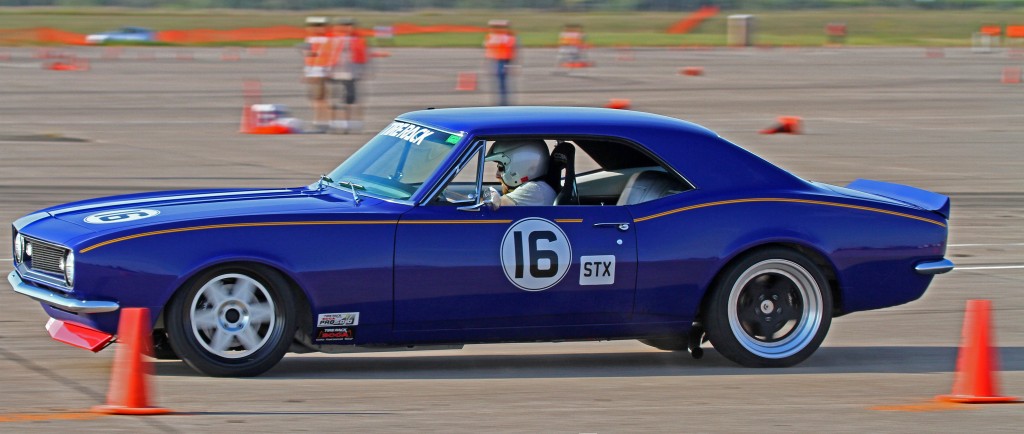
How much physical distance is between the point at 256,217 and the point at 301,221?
0.22 metres

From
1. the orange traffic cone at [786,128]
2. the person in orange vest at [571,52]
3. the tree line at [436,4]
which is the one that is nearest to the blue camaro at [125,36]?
the tree line at [436,4]

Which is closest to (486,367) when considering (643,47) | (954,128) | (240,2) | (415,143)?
(415,143)

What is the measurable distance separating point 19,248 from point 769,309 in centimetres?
392

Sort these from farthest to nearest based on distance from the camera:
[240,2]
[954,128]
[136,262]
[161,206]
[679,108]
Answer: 1. [240,2]
2. [679,108]
3. [954,128]
4. [161,206]
5. [136,262]

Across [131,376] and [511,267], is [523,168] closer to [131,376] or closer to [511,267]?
[511,267]

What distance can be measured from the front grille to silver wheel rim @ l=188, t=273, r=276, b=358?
687mm

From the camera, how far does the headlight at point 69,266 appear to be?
6.06 meters

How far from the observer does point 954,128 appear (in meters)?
22.9

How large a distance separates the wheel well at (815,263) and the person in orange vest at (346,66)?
13.8 metres

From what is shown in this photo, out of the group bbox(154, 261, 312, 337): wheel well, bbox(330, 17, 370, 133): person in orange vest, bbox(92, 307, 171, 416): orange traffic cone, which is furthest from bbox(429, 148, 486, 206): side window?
bbox(330, 17, 370, 133): person in orange vest

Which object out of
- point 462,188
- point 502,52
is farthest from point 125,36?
A: point 462,188

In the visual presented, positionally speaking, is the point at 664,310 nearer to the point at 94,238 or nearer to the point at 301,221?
the point at 301,221

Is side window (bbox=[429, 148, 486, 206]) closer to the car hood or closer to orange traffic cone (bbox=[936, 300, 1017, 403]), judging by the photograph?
the car hood

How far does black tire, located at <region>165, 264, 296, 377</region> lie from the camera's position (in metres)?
6.18
